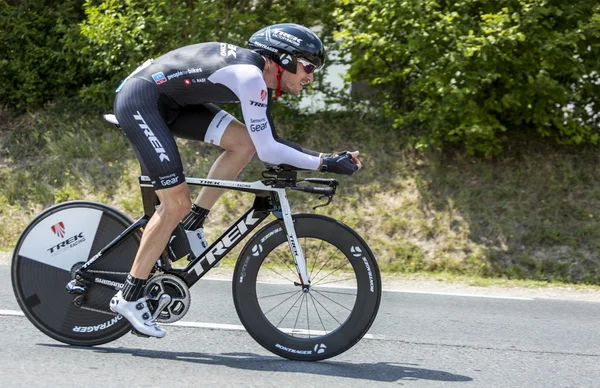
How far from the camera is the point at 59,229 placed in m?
5.33

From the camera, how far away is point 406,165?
11.0 metres

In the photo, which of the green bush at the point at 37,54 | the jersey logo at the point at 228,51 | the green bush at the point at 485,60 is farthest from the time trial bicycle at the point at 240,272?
the green bush at the point at 37,54

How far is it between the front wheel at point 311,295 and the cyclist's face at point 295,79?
739 mm

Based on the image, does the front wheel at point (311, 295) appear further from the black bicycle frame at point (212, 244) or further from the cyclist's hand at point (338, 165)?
the cyclist's hand at point (338, 165)

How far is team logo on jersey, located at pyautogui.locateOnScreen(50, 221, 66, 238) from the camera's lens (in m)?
5.32

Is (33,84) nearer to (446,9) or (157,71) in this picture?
(446,9)

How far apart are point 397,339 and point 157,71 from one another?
7.89 ft

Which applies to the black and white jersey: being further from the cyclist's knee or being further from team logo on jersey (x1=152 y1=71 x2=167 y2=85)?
the cyclist's knee

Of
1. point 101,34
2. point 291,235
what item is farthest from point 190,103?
point 101,34

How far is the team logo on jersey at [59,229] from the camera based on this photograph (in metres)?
5.32

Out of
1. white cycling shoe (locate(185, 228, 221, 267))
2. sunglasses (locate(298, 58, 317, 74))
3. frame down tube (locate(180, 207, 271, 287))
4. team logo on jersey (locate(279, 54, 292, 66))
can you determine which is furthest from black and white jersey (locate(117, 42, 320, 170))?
white cycling shoe (locate(185, 228, 221, 267))

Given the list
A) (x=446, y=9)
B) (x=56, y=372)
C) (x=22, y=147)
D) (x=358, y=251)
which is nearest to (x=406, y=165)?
(x=446, y=9)

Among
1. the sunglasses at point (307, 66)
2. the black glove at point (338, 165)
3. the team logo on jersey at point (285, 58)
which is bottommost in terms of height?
the black glove at point (338, 165)

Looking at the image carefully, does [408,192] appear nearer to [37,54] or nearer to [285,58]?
[37,54]
